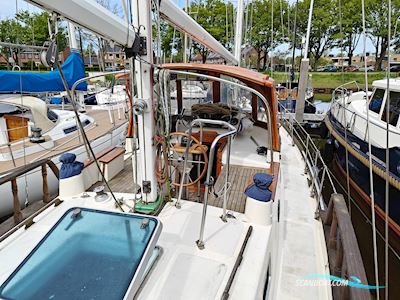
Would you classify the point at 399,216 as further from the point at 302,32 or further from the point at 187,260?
the point at 302,32

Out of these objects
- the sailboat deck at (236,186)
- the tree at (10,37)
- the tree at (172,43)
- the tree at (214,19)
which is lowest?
the sailboat deck at (236,186)

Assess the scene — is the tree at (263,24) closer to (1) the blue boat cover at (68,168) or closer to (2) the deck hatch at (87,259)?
(1) the blue boat cover at (68,168)

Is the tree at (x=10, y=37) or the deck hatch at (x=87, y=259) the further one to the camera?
the tree at (x=10, y=37)

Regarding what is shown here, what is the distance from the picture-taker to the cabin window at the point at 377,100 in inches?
292

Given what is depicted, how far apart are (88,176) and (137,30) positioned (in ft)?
7.52

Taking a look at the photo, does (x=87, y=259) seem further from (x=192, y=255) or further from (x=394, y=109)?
(x=394, y=109)

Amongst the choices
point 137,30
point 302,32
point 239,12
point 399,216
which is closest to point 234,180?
point 137,30

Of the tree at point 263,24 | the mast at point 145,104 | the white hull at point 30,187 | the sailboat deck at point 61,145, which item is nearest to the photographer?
the mast at point 145,104

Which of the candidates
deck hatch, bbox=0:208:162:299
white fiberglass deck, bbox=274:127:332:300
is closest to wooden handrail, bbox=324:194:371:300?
white fiberglass deck, bbox=274:127:332:300

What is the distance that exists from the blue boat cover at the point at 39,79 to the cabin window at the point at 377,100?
7873mm

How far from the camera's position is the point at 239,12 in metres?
7.36

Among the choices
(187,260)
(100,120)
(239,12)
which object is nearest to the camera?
(187,260)

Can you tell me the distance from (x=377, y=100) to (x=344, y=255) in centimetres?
649

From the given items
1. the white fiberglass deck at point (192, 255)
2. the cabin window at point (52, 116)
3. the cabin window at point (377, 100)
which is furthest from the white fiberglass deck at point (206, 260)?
the cabin window at point (377, 100)
